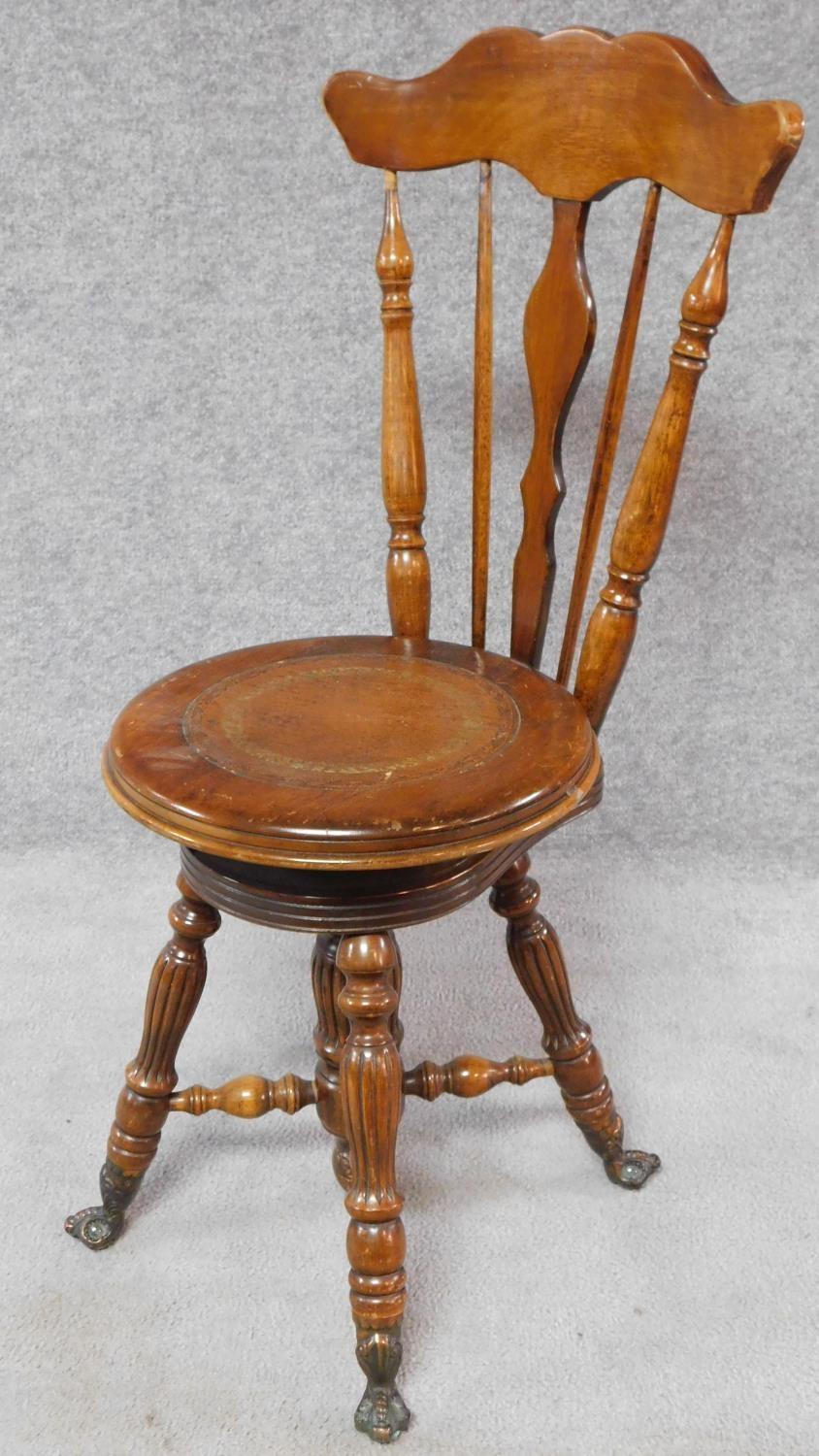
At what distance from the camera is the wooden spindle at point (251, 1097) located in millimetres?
1087

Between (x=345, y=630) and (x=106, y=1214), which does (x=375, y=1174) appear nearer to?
(x=106, y=1214)

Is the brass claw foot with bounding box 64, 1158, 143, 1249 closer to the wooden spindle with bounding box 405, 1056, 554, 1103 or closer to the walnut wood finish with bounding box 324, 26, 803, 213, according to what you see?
the wooden spindle with bounding box 405, 1056, 554, 1103

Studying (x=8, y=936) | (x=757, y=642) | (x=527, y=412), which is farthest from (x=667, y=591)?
(x=8, y=936)

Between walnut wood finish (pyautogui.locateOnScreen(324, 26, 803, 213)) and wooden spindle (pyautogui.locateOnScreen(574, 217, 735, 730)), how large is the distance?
0.16 ft

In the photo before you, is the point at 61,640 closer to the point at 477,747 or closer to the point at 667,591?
the point at 667,591

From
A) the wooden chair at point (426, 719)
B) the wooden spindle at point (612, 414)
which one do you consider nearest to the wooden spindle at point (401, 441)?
the wooden chair at point (426, 719)

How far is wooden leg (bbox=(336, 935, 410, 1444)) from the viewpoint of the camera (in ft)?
2.96

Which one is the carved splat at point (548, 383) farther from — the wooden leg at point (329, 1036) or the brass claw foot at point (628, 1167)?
the brass claw foot at point (628, 1167)

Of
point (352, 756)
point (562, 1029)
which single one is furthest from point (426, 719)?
point (562, 1029)

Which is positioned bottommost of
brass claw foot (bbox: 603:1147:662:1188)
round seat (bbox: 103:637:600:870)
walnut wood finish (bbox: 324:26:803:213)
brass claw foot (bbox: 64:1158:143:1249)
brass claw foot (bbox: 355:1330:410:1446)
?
brass claw foot (bbox: 603:1147:662:1188)

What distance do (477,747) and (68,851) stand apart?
2.78 feet

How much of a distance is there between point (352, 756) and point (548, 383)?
1.15ft

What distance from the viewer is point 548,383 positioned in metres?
1.08

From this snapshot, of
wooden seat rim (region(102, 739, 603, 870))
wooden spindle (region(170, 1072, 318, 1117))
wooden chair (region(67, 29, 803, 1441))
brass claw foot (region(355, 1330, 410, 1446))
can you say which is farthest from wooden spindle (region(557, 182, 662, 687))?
brass claw foot (region(355, 1330, 410, 1446))
